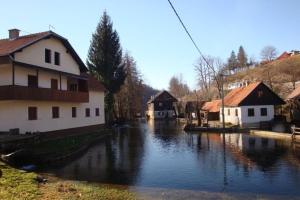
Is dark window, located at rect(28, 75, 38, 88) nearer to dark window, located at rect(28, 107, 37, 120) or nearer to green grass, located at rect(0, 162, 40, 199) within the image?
dark window, located at rect(28, 107, 37, 120)

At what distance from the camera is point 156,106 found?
96.1 m

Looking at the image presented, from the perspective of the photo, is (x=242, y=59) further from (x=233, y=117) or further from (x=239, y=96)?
(x=233, y=117)

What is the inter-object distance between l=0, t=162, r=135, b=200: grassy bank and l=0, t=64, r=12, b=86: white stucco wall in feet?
44.8

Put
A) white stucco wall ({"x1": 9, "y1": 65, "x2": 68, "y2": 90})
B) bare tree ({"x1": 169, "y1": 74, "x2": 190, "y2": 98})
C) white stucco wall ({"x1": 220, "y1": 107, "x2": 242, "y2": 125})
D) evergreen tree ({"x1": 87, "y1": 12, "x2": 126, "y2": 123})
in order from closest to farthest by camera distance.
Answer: white stucco wall ({"x1": 9, "y1": 65, "x2": 68, "y2": 90}) < white stucco wall ({"x1": 220, "y1": 107, "x2": 242, "y2": 125}) < evergreen tree ({"x1": 87, "y1": 12, "x2": 126, "y2": 123}) < bare tree ({"x1": 169, "y1": 74, "x2": 190, "y2": 98})

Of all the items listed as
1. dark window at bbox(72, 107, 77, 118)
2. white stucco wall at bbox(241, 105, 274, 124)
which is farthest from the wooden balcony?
white stucco wall at bbox(241, 105, 274, 124)

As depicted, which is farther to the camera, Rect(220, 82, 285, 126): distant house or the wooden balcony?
Rect(220, 82, 285, 126): distant house

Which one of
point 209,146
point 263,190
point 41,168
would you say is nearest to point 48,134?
point 41,168

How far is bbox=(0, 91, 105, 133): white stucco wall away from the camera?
93.8 ft

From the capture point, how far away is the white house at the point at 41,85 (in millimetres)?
28505

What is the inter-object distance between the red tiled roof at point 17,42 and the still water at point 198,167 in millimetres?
10472

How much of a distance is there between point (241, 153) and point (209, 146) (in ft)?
16.3

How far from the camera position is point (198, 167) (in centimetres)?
2081

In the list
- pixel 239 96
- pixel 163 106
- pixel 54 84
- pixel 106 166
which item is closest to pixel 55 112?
pixel 54 84

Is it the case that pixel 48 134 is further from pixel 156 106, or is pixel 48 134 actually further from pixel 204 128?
pixel 156 106
